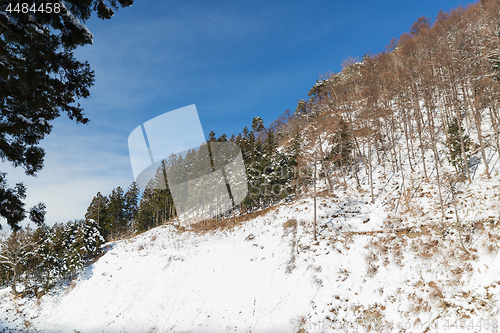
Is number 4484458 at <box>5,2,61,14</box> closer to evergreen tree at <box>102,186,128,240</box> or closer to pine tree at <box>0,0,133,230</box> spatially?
pine tree at <box>0,0,133,230</box>

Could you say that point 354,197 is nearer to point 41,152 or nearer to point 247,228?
point 247,228

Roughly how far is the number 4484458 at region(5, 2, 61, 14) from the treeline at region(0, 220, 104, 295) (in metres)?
31.1

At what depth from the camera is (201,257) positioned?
24094 millimetres

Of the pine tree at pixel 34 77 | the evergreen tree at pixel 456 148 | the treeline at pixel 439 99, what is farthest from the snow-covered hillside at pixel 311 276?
the pine tree at pixel 34 77

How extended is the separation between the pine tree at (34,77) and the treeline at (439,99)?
19.7 m

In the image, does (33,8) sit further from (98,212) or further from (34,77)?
(98,212)

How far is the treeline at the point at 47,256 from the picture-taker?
1078 inches

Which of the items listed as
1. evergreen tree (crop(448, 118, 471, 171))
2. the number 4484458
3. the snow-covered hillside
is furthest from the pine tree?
evergreen tree (crop(448, 118, 471, 171))

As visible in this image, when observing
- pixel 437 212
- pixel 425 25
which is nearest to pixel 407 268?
pixel 437 212

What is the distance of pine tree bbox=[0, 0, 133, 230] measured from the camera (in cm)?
466

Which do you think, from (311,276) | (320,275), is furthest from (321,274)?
(311,276)

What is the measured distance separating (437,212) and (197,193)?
35.3m

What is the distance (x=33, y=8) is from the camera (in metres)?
4.54

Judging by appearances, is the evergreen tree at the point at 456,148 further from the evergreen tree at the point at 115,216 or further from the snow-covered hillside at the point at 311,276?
the evergreen tree at the point at 115,216
